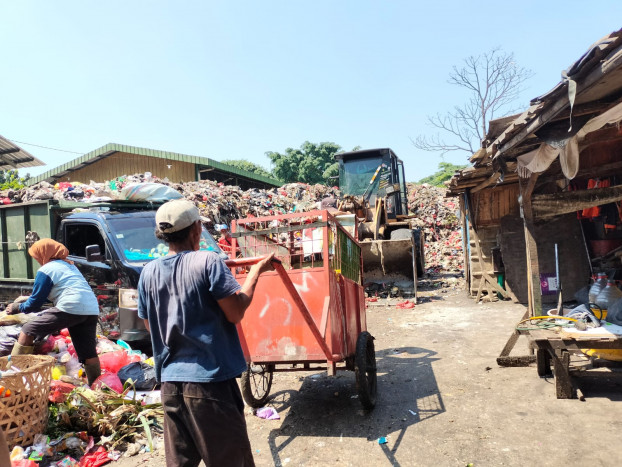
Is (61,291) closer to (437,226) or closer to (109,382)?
(109,382)

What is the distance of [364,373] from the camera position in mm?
3648

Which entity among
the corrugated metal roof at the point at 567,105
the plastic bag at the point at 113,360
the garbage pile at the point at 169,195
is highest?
the garbage pile at the point at 169,195

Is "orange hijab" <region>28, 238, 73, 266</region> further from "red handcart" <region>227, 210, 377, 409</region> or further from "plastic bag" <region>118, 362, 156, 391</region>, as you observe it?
"red handcart" <region>227, 210, 377, 409</region>

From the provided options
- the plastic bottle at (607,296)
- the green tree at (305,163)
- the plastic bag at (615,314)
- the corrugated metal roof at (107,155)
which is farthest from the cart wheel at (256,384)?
the green tree at (305,163)

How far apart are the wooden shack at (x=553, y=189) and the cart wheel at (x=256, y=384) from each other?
322 cm

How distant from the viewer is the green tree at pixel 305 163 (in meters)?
31.5

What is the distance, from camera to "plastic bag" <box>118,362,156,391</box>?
4.27 meters

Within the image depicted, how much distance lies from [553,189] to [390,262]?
3.89m

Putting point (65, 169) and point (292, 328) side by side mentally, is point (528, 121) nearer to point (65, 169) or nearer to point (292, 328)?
point (292, 328)

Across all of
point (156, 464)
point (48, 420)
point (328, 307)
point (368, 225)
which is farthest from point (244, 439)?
point (368, 225)

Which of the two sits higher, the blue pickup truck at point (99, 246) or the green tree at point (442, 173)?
the green tree at point (442, 173)

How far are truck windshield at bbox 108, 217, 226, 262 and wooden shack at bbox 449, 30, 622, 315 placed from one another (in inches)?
147

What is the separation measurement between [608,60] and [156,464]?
416 centimetres

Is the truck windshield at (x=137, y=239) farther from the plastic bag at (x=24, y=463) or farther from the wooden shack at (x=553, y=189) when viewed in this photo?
the wooden shack at (x=553, y=189)
